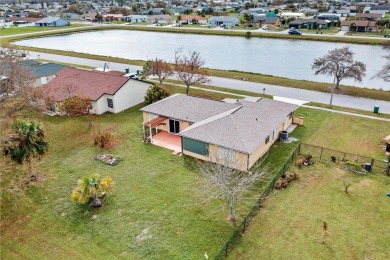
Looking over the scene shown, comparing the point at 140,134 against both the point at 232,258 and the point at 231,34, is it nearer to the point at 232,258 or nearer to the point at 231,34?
the point at 232,258

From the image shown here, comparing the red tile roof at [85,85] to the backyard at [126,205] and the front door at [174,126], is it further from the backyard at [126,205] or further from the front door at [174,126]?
the front door at [174,126]

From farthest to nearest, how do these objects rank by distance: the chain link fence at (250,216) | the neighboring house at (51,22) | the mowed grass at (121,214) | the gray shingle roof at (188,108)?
the neighboring house at (51,22)
the gray shingle roof at (188,108)
the mowed grass at (121,214)
the chain link fence at (250,216)

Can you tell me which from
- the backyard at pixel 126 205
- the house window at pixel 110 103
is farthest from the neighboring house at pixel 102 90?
the backyard at pixel 126 205

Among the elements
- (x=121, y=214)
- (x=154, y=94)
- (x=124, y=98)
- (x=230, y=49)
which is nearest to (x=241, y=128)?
(x=121, y=214)

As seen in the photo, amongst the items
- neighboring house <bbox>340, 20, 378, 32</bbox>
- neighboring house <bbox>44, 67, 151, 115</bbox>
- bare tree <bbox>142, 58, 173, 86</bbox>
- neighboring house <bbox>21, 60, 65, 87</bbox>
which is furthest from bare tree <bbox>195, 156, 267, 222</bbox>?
neighboring house <bbox>340, 20, 378, 32</bbox>

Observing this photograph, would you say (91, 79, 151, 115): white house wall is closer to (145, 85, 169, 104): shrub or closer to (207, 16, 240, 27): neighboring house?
(145, 85, 169, 104): shrub

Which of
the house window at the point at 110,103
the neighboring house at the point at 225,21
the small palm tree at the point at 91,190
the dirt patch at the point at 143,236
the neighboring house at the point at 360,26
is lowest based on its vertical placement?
the dirt patch at the point at 143,236

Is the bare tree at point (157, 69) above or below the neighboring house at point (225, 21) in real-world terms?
below
